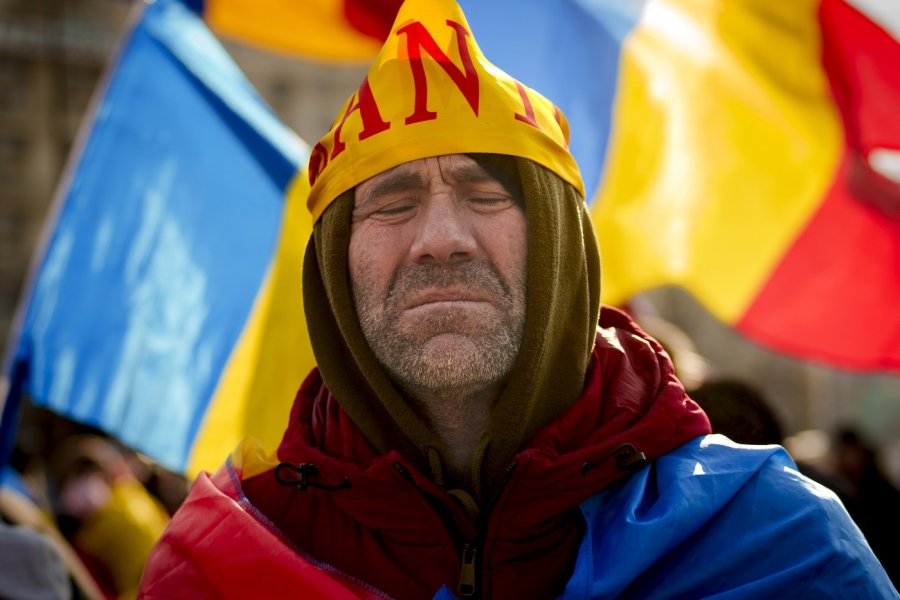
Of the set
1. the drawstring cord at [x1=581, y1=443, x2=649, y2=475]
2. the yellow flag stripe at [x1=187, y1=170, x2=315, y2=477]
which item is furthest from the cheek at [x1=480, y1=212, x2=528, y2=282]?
the yellow flag stripe at [x1=187, y1=170, x2=315, y2=477]

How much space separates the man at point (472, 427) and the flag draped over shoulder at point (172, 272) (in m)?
1.14

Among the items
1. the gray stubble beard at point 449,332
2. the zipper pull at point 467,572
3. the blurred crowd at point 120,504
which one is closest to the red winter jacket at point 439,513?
the zipper pull at point 467,572

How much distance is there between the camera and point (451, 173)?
206cm

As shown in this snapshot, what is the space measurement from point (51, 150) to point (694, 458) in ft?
98.0

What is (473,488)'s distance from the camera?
6.41 feet

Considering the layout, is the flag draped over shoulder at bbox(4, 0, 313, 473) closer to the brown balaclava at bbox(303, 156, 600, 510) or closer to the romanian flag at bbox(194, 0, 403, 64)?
the romanian flag at bbox(194, 0, 403, 64)

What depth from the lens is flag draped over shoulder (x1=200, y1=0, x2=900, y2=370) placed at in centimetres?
378

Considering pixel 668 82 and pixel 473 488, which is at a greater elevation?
pixel 668 82

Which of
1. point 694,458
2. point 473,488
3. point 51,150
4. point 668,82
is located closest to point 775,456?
point 694,458

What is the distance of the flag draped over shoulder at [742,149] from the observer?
3.78m

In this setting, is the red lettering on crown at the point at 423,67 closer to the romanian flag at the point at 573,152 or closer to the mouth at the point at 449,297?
the mouth at the point at 449,297

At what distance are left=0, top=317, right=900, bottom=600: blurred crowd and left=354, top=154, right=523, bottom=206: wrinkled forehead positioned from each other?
1031 millimetres

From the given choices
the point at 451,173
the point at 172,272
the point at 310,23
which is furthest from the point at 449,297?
the point at 310,23

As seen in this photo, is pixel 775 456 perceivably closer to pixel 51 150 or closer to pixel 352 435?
pixel 352 435
